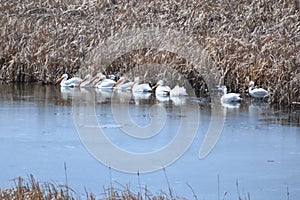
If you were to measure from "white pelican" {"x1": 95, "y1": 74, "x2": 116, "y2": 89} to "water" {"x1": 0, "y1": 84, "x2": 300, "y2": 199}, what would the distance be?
1.97 ft

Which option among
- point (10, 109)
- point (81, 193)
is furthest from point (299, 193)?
point (10, 109)

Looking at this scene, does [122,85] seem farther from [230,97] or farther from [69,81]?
[230,97]

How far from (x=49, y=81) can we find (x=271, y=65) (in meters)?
3.43

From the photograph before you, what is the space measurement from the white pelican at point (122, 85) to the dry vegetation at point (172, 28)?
0.39 meters

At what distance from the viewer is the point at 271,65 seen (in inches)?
468

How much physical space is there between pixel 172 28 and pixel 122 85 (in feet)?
7.32

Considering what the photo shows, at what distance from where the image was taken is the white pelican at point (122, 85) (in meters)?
12.6

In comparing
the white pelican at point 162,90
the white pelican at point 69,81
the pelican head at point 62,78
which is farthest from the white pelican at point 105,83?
the white pelican at point 162,90

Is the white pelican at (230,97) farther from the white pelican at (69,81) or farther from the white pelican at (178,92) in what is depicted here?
the white pelican at (69,81)

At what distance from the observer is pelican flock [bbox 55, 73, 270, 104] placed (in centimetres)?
1160

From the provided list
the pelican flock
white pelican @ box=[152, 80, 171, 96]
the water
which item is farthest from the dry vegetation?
the water

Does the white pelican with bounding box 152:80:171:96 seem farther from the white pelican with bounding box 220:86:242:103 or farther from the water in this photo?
the white pelican with bounding box 220:86:242:103

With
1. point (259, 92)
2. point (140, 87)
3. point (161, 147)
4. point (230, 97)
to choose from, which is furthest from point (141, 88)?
point (161, 147)

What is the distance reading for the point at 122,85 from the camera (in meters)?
12.8
